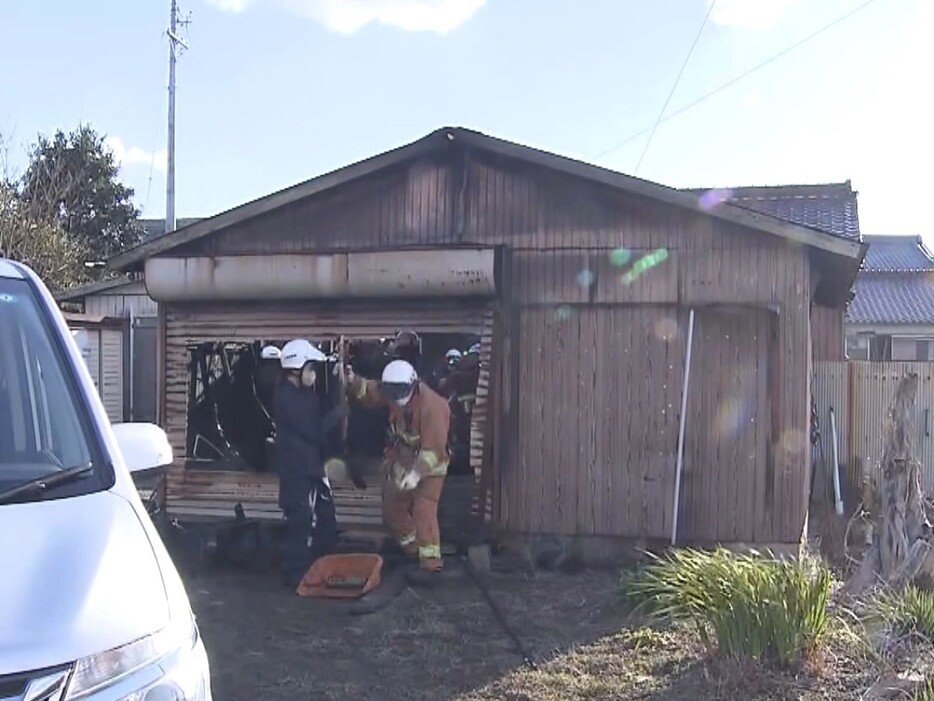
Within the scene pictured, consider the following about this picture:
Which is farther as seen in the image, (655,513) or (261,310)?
(261,310)

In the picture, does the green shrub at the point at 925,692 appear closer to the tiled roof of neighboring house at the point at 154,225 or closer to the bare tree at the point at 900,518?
the bare tree at the point at 900,518

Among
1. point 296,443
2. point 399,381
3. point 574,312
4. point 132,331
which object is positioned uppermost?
point 574,312

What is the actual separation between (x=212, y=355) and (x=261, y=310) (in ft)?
5.97

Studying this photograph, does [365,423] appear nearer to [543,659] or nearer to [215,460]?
[215,460]

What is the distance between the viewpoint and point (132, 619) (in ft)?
8.68

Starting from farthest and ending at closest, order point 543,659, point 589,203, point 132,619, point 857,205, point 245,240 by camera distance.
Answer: point 857,205 → point 245,240 → point 589,203 → point 543,659 → point 132,619

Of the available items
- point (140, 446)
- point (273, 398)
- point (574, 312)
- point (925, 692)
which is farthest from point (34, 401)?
point (273, 398)

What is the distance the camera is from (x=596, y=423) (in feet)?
32.3

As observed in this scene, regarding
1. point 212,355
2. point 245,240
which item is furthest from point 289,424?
point 212,355

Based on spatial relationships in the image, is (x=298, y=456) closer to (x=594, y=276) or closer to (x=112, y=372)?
(x=594, y=276)

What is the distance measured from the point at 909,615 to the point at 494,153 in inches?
218

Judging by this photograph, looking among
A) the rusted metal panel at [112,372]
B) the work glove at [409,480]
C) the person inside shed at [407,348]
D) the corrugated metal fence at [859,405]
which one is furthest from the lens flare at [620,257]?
the rusted metal panel at [112,372]

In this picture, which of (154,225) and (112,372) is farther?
(154,225)

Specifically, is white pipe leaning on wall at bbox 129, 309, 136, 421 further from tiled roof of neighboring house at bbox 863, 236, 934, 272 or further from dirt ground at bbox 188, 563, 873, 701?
tiled roof of neighboring house at bbox 863, 236, 934, 272
